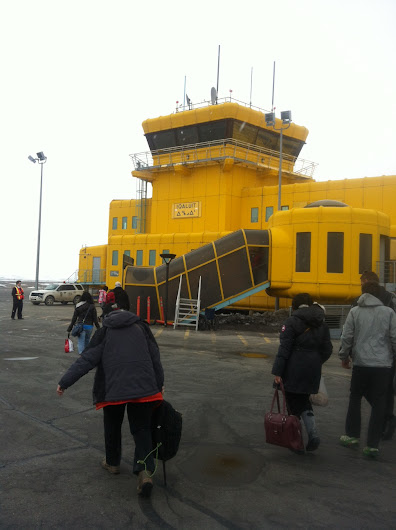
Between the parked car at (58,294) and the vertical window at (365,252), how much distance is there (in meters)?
21.6

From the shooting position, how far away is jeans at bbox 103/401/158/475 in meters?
3.96

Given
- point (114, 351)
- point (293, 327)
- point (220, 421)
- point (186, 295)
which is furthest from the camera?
point (186, 295)

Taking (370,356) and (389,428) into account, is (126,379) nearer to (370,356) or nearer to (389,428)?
(370,356)

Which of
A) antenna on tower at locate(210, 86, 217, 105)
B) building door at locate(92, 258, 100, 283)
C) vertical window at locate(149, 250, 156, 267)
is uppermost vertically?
antenna on tower at locate(210, 86, 217, 105)

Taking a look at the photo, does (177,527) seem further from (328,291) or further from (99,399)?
(328,291)

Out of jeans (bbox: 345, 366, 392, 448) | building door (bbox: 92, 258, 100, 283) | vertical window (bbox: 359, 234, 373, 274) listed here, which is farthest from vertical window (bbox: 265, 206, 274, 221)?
jeans (bbox: 345, 366, 392, 448)

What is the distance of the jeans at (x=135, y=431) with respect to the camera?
3.96 m

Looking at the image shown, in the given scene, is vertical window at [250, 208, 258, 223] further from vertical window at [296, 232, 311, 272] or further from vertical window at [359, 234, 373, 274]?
vertical window at [359, 234, 373, 274]

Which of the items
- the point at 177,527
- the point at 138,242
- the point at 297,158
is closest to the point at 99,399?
the point at 177,527

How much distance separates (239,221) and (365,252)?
12.6m

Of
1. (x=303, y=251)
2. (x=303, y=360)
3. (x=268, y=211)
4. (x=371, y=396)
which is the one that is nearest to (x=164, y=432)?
(x=303, y=360)

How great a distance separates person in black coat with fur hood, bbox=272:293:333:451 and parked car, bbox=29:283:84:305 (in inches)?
1169

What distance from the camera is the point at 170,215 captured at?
105ft

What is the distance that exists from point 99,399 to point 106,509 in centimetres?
88
